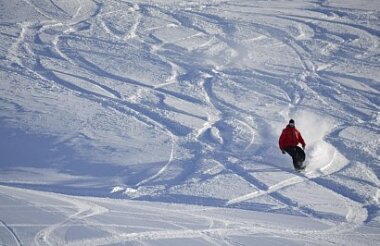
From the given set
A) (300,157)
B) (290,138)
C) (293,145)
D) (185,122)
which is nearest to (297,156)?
(300,157)

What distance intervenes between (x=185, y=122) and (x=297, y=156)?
3.60 m

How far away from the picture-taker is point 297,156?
1287cm

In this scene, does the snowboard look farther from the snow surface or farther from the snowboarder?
the snow surface

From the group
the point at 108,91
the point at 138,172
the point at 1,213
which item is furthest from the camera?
the point at 108,91

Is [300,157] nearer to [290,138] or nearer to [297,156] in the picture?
[297,156]

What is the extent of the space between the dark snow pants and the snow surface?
0.28 metres

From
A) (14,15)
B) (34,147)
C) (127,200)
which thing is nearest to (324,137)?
(127,200)

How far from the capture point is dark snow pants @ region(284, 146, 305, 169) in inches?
506

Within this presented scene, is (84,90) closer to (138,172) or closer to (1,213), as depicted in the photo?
(138,172)

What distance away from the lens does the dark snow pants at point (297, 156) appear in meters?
12.9

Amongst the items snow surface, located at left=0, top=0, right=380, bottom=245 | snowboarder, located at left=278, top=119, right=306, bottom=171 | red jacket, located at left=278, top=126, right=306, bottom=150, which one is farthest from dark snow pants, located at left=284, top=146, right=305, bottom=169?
snow surface, located at left=0, top=0, right=380, bottom=245

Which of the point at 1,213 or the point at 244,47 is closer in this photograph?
the point at 1,213

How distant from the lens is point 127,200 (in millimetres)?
11102

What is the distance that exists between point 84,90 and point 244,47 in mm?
7140
